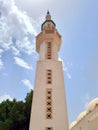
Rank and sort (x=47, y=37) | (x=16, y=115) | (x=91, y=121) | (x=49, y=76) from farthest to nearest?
(x=47, y=37), (x=16, y=115), (x=49, y=76), (x=91, y=121)

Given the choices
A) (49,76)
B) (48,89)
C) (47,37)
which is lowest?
(48,89)

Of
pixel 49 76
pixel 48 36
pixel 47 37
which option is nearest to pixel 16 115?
pixel 49 76

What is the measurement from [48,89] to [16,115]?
4.64 m

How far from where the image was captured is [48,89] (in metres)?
19.2

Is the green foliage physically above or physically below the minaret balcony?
below

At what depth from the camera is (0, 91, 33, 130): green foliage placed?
21375 mm

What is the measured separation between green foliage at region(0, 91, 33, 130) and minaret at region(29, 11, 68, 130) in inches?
152

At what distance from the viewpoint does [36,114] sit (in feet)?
58.7

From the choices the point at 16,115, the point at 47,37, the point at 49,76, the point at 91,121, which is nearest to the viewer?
the point at 91,121

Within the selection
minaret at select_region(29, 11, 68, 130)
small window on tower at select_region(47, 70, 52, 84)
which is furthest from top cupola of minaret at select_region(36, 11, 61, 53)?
small window on tower at select_region(47, 70, 52, 84)

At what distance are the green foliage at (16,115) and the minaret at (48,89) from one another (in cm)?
386

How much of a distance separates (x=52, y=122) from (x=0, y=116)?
739cm

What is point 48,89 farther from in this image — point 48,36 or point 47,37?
point 48,36

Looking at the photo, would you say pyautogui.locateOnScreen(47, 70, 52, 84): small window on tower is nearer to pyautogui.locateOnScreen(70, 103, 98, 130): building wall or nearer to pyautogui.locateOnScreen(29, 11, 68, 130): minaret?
pyautogui.locateOnScreen(29, 11, 68, 130): minaret
